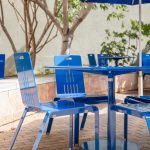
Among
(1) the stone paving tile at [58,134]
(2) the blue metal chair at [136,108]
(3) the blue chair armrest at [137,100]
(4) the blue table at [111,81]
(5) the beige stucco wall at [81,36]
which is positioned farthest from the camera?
(5) the beige stucco wall at [81,36]

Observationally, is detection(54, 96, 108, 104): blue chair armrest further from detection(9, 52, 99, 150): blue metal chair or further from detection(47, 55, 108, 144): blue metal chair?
detection(9, 52, 99, 150): blue metal chair

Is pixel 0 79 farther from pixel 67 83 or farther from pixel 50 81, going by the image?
pixel 67 83

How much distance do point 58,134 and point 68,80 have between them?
0.65 meters

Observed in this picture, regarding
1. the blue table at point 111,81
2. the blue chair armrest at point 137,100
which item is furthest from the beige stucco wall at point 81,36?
the blue table at point 111,81

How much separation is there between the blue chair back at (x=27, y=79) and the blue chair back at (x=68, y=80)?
0.80m

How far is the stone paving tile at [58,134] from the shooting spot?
11.9 ft

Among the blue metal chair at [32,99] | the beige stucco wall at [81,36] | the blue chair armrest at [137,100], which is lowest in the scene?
the blue chair armrest at [137,100]

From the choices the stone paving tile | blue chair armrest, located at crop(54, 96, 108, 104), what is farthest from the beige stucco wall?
blue chair armrest, located at crop(54, 96, 108, 104)

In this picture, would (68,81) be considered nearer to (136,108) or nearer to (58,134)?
(58,134)

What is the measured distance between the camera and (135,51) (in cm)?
851

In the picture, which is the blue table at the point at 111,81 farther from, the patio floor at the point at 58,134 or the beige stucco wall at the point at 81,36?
the beige stucco wall at the point at 81,36

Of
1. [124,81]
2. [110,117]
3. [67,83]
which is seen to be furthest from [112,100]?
[124,81]

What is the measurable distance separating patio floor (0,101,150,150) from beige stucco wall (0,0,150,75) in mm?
3832

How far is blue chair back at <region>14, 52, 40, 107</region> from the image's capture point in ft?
9.99
